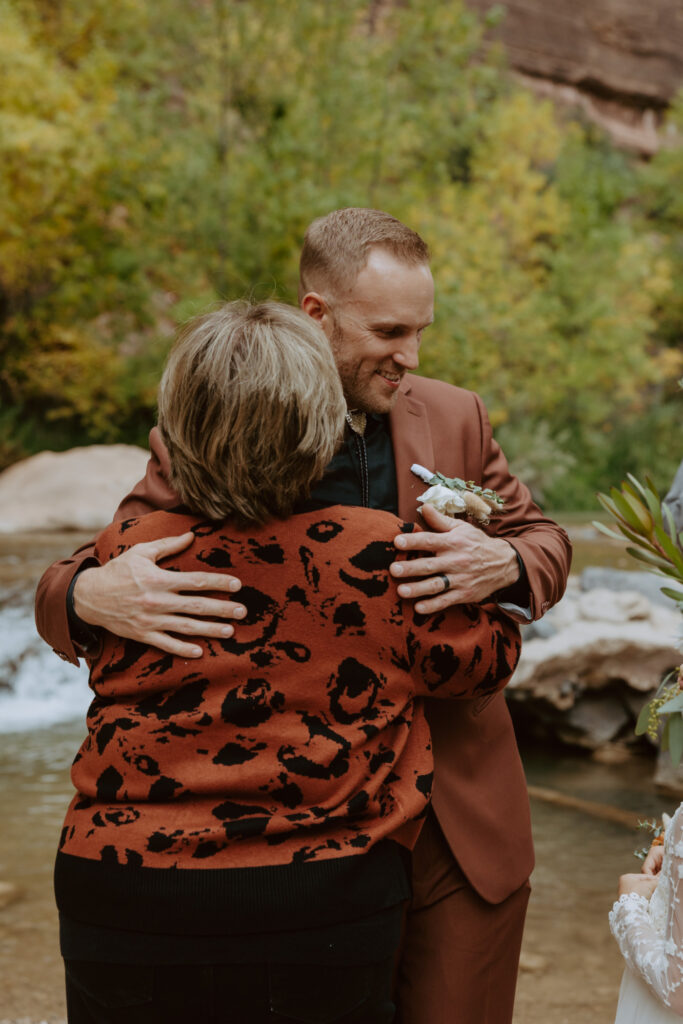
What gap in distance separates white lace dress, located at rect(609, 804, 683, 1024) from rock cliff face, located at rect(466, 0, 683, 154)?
30437 mm

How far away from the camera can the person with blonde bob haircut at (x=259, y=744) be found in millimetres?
1407

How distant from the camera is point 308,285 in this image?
2.15 m

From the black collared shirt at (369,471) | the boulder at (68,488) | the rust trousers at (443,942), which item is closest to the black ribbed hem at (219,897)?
the rust trousers at (443,942)

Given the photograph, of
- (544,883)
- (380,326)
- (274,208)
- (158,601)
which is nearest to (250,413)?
(158,601)

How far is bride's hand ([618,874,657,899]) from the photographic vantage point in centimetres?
167

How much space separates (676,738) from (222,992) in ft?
2.37

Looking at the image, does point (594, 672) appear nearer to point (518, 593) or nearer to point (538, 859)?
point (538, 859)

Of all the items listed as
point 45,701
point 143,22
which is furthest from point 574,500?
point 45,701

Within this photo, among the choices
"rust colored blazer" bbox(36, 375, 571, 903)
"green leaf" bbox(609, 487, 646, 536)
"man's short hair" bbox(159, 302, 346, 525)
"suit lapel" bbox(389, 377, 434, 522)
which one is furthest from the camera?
"suit lapel" bbox(389, 377, 434, 522)

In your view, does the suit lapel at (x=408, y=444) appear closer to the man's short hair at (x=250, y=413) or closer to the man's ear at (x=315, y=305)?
the man's ear at (x=315, y=305)

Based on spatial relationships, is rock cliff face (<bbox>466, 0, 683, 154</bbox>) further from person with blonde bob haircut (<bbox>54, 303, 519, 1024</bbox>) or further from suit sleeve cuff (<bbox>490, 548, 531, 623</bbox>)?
person with blonde bob haircut (<bbox>54, 303, 519, 1024</bbox>)

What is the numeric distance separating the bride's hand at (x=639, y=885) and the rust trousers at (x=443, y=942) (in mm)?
356

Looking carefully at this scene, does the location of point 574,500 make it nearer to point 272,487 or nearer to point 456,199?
point 456,199

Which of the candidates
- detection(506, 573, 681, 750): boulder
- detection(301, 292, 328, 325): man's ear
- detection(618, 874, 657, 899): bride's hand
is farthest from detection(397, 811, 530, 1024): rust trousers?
detection(506, 573, 681, 750): boulder
